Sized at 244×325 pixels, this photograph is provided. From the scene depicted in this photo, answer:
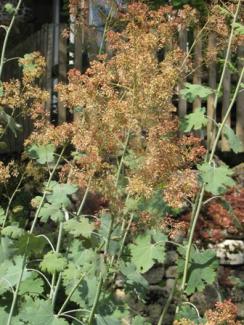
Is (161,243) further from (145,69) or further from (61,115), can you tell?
(61,115)

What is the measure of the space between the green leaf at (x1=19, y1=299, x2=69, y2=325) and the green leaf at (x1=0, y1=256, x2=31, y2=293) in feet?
0.54

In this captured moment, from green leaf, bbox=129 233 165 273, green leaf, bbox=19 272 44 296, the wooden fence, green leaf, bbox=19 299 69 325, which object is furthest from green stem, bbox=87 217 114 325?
the wooden fence

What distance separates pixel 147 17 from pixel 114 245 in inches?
48.2

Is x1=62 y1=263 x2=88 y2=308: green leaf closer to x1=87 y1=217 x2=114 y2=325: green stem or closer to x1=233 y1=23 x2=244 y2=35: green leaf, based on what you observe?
x1=87 y1=217 x2=114 y2=325: green stem

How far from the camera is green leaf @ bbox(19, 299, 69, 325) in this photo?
3.13 m

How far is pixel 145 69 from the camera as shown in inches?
125

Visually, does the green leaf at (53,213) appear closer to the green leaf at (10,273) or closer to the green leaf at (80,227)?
the green leaf at (80,227)

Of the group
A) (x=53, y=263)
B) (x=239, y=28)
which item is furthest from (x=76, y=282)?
(x=239, y=28)

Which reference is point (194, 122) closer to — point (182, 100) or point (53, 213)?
point (53, 213)

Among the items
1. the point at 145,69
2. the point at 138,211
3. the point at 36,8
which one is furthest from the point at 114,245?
the point at 36,8

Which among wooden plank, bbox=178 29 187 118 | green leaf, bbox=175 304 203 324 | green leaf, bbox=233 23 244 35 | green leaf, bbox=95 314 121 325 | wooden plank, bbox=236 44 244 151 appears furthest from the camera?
wooden plank, bbox=236 44 244 151

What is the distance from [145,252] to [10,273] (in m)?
0.65

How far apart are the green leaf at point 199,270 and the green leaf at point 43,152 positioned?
2.81 feet

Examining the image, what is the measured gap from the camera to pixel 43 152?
3686 millimetres
